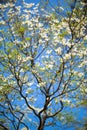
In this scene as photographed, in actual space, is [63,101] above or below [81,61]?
below

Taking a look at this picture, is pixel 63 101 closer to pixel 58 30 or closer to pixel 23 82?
pixel 23 82

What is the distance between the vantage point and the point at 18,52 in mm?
13195

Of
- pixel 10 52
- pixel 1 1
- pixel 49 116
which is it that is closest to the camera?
pixel 10 52

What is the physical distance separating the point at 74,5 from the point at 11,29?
11.4 feet

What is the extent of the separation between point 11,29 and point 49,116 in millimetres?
4893

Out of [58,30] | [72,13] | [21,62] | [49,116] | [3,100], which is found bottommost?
[49,116]

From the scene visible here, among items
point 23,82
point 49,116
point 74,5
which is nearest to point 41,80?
point 23,82

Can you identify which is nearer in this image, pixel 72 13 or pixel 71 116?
pixel 72 13

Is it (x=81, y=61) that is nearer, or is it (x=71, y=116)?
(x=81, y=61)

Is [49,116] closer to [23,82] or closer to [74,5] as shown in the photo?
[23,82]

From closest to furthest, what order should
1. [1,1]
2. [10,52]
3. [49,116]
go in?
[10,52] < [49,116] < [1,1]

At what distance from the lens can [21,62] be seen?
43.1 feet

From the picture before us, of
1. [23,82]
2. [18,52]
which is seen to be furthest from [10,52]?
[23,82]

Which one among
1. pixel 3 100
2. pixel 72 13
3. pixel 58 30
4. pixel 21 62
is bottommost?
pixel 3 100
